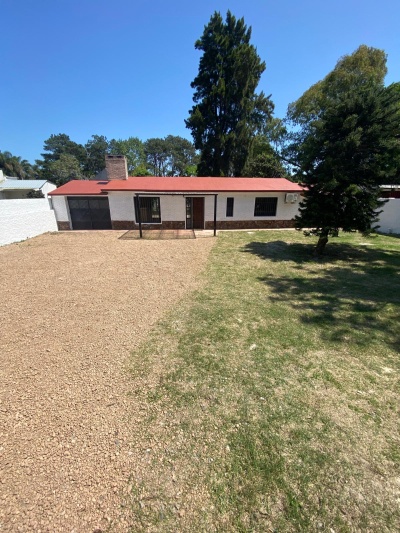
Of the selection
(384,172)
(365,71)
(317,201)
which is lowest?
(317,201)

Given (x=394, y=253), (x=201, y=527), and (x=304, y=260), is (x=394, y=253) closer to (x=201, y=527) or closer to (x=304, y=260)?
(x=304, y=260)

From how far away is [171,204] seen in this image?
1280 centimetres

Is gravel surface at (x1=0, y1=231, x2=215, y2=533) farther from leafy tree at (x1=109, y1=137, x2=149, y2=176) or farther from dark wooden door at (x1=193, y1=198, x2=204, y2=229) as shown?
leafy tree at (x1=109, y1=137, x2=149, y2=176)

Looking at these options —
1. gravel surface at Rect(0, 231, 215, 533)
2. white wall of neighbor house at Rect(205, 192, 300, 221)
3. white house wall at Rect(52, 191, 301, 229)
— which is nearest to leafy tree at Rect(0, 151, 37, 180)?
white house wall at Rect(52, 191, 301, 229)

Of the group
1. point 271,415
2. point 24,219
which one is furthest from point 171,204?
point 271,415

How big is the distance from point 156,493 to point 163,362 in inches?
55.9

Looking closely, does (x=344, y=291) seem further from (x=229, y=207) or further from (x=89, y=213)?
(x=89, y=213)

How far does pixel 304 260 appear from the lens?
7.80 metres

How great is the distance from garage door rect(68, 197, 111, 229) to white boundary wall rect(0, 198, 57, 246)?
1129mm

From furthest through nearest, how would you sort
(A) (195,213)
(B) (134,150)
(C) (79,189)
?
(B) (134,150) → (C) (79,189) → (A) (195,213)

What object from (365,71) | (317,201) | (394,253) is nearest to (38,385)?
(317,201)

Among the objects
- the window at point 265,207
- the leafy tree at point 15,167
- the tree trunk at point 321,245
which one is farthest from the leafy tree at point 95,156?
the tree trunk at point 321,245

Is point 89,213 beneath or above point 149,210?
beneath

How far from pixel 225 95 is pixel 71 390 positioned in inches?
1011
